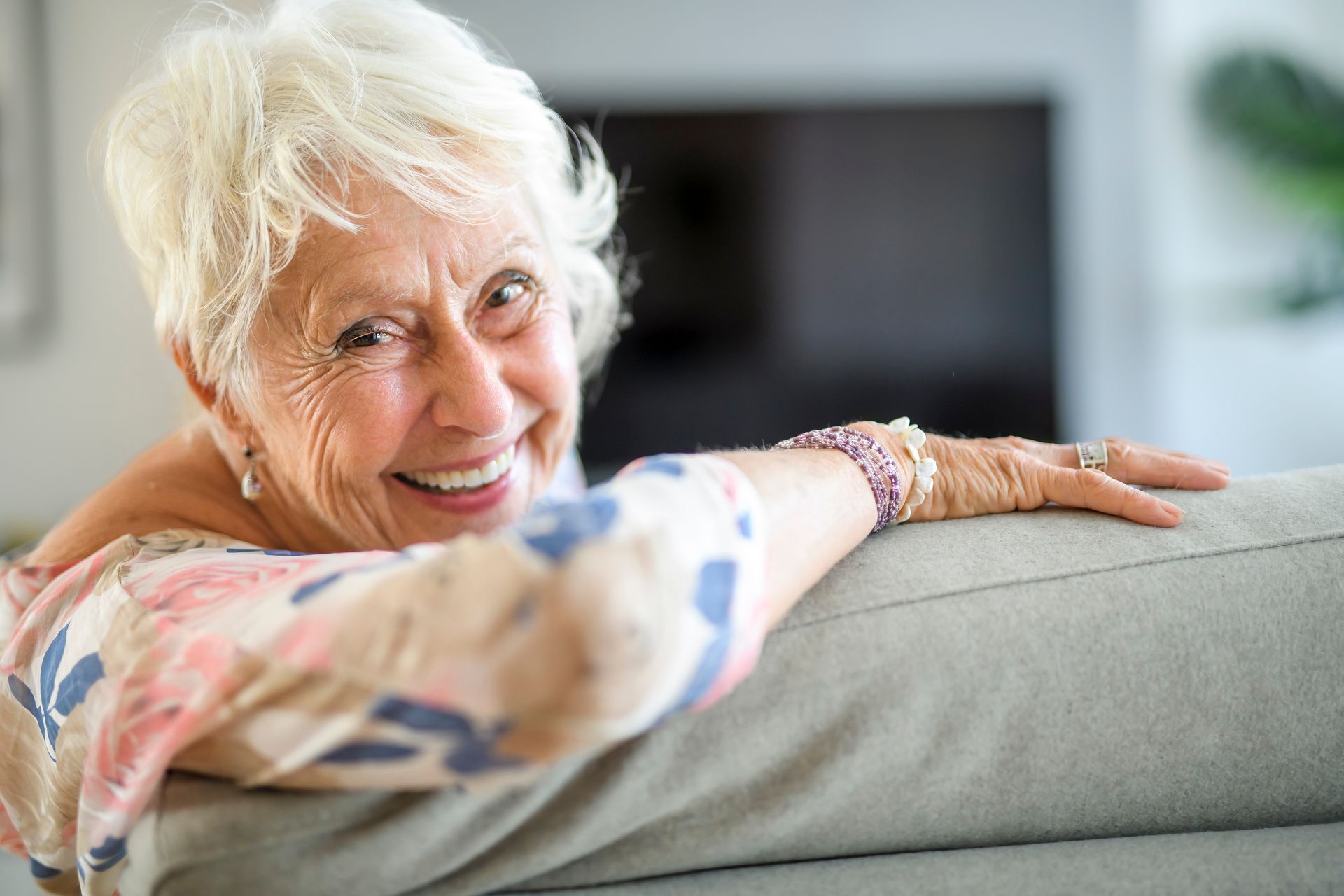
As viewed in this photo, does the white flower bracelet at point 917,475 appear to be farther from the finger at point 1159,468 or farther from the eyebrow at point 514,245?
the eyebrow at point 514,245

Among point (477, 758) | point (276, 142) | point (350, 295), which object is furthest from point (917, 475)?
point (276, 142)

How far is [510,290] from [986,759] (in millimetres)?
688

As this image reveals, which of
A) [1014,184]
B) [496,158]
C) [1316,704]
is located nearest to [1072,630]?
[1316,704]

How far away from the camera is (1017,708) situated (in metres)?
0.65

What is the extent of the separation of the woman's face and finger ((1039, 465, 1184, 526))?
547 mm

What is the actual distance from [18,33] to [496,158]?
326 cm

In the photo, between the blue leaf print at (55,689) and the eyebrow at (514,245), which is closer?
the blue leaf print at (55,689)

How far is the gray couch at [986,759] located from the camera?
0.61 meters

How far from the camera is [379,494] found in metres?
1.08

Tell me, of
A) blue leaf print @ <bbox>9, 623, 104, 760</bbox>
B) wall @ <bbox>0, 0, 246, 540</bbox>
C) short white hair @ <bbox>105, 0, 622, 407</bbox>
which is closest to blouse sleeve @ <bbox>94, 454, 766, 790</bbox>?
blue leaf print @ <bbox>9, 623, 104, 760</bbox>

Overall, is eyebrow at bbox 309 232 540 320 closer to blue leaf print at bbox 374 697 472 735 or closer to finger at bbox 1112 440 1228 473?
blue leaf print at bbox 374 697 472 735

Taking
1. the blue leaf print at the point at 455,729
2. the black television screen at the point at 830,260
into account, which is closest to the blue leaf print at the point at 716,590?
the blue leaf print at the point at 455,729

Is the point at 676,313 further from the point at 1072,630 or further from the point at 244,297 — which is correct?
the point at 1072,630

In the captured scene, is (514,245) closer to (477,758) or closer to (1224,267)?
(477,758)
